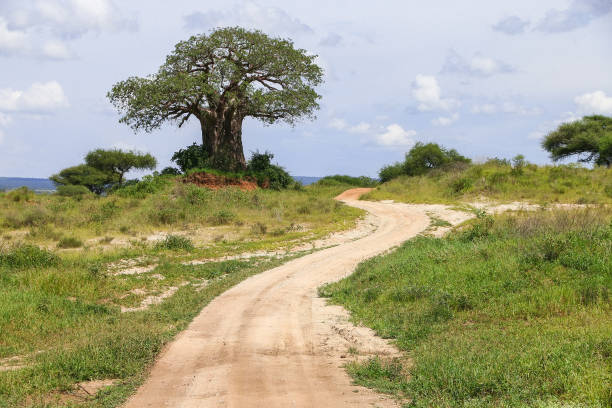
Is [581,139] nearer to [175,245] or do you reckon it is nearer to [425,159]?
[425,159]

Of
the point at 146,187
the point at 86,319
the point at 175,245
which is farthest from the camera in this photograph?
the point at 146,187

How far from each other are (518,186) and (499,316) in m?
25.1

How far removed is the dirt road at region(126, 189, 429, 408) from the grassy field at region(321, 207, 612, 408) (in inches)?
20.4

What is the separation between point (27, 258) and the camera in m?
13.8

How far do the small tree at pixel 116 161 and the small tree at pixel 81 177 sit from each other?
975mm

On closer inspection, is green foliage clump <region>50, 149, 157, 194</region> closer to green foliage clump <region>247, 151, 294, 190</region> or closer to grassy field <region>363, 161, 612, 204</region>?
green foliage clump <region>247, 151, 294, 190</region>

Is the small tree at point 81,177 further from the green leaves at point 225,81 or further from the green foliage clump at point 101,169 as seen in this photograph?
the green leaves at point 225,81

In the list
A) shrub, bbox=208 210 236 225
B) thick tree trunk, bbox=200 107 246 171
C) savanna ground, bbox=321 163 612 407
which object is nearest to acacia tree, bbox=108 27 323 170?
thick tree trunk, bbox=200 107 246 171

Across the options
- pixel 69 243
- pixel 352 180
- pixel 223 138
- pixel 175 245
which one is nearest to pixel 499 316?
pixel 175 245

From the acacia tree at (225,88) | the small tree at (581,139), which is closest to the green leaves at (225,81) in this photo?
the acacia tree at (225,88)

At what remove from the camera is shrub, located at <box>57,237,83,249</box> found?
1815 centimetres

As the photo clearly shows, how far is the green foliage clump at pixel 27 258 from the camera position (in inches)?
533

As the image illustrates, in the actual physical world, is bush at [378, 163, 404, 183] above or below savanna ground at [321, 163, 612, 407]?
above

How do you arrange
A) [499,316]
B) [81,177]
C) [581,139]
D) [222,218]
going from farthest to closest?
[81,177]
[581,139]
[222,218]
[499,316]
